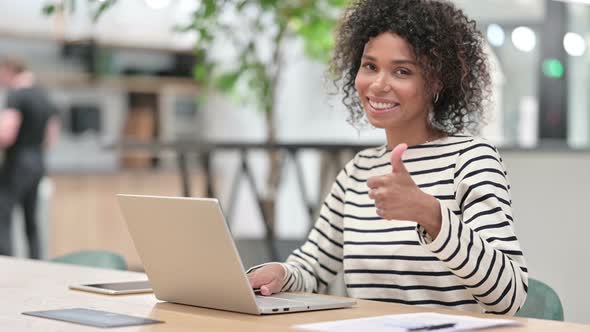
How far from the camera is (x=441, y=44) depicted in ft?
6.96

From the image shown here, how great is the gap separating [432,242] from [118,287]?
74 cm

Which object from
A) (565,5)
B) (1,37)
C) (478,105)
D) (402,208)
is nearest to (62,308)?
(402,208)

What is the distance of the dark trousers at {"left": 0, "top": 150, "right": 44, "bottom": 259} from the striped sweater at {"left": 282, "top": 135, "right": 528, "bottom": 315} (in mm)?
4598

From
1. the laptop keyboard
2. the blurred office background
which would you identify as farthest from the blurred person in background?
the laptop keyboard

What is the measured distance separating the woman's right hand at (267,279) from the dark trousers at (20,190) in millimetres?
4740

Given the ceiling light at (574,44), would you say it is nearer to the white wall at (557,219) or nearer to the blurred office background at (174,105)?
the blurred office background at (174,105)

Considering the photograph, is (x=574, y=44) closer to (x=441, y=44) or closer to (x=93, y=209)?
(x=93, y=209)

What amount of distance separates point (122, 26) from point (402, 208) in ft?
21.0

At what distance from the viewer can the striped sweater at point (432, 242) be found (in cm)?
178

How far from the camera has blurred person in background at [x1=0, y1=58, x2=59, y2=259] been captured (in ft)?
21.2

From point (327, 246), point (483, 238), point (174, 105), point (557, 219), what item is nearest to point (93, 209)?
point (174, 105)

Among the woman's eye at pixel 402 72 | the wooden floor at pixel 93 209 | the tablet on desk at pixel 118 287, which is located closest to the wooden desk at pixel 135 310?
the tablet on desk at pixel 118 287

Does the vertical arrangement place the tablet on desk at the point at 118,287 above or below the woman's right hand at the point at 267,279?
below

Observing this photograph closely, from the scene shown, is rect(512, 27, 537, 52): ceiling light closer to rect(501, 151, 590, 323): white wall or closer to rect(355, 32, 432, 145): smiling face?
rect(501, 151, 590, 323): white wall
